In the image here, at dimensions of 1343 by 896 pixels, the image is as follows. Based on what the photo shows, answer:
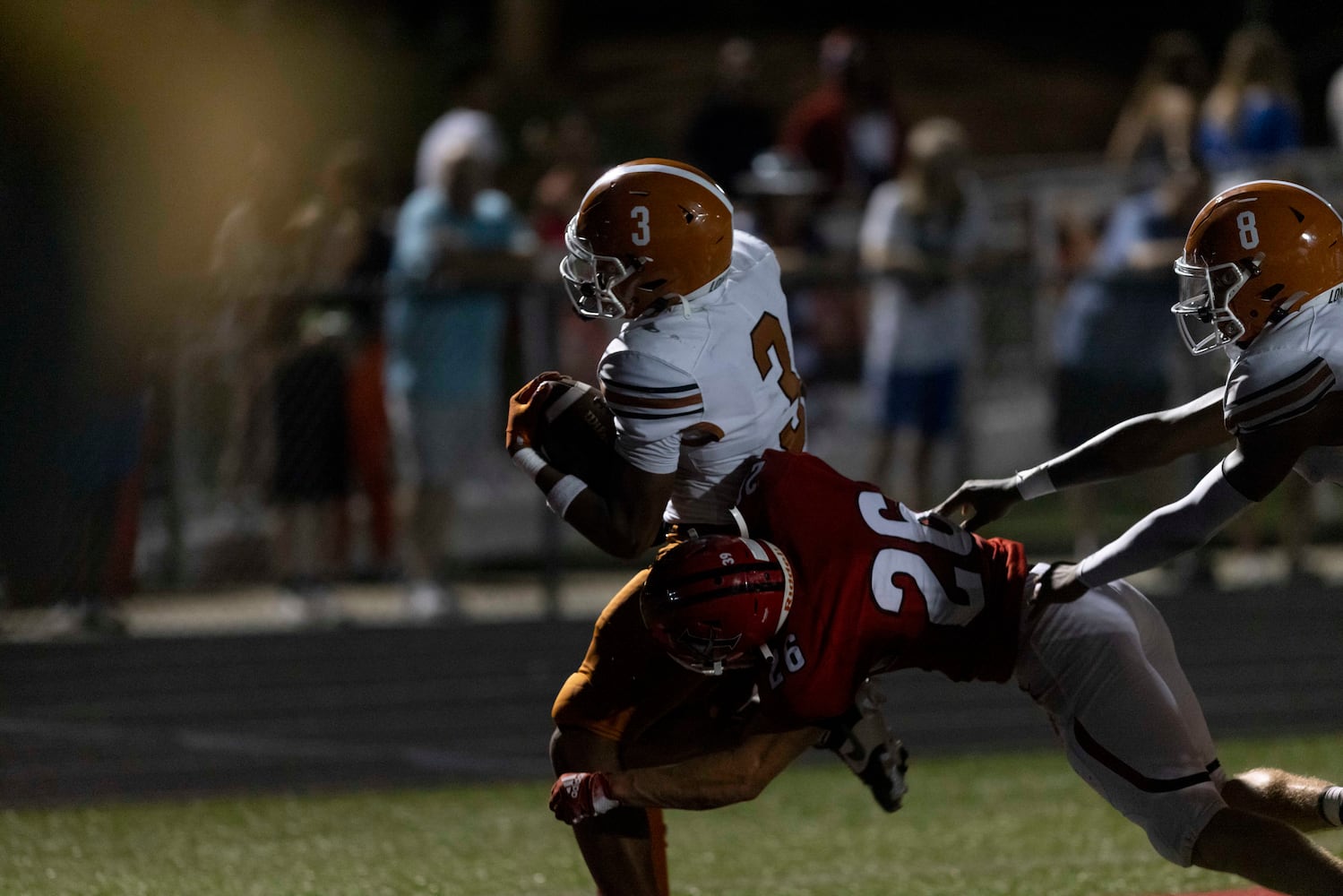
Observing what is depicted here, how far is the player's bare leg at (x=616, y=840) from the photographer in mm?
3838

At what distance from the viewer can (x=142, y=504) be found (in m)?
7.05

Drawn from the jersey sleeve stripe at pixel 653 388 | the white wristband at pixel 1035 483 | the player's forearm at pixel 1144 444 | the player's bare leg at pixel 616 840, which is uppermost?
the jersey sleeve stripe at pixel 653 388

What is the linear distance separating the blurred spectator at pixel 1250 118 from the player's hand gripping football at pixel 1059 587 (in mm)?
5401

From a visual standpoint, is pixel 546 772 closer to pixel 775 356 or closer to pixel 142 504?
pixel 142 504

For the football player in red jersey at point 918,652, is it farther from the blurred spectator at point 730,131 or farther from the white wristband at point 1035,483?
the blurred spectator at point 730,131

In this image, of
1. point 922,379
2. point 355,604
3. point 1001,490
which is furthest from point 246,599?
point 1001,490

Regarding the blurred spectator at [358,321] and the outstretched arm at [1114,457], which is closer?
the outstretched arm at [1114,457]

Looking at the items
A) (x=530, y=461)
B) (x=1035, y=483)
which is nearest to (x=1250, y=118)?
(x=1035, y=483)

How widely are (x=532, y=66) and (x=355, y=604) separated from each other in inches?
583

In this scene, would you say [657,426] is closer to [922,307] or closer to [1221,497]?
[1221,497]

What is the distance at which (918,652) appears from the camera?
12.2 feet

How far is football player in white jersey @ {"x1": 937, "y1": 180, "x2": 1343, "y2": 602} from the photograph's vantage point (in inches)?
135

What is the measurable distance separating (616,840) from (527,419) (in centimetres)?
95

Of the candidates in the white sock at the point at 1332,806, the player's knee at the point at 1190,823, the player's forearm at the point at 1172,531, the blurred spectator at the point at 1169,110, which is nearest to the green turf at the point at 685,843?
the player's knee at the point at 1190,823
